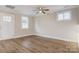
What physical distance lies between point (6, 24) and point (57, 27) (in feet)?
2.90

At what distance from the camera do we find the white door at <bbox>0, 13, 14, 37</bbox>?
2057 millimetres

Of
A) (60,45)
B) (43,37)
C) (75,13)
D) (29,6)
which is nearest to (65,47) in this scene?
(60,45)

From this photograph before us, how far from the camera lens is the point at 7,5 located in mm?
2045

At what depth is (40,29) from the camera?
211 cm

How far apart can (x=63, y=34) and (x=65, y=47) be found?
0.75ft

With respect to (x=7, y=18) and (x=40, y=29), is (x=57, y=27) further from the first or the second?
(x=7, y=18)

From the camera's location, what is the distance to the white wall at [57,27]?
2068 millimetres

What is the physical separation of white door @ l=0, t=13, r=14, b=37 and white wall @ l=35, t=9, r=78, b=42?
1.42 feet

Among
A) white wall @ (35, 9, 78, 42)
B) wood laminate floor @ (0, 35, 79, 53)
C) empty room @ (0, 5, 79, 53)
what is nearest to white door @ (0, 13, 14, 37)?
empty room @ (0, 5, 79, 53)

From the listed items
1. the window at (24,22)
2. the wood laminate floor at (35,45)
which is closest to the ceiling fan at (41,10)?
the window at (24,22)

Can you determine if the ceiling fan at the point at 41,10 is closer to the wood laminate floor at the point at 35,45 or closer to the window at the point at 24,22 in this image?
the window at the point at 24,22

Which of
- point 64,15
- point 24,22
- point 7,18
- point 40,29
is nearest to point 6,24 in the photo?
point 7,18

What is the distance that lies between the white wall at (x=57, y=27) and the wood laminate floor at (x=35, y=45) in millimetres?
88
